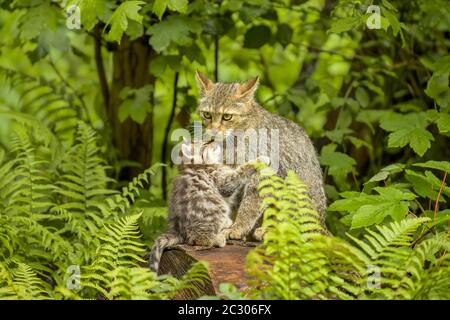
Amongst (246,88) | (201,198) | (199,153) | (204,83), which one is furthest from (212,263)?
(204,83)

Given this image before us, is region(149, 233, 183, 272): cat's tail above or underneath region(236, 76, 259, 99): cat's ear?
underneath

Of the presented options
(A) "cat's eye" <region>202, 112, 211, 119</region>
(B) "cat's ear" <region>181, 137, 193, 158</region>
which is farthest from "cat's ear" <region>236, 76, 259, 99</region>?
(B) "cat's ear" <region>181, 137, 193, 158</region>

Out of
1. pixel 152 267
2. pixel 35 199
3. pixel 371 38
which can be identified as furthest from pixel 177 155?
pixel 371 38

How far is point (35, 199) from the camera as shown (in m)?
7.08

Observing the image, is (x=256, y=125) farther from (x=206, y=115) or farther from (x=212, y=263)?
(x=212, y=263)

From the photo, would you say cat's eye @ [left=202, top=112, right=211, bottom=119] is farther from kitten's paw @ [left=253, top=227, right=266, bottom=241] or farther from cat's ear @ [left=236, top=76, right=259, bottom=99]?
kitten's paw @ [left=253, top=227, right=266, bottom=241]

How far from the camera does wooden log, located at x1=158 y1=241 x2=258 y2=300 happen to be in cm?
449

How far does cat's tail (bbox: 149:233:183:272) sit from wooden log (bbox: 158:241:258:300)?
0.07 meters

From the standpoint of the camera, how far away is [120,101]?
825 cm

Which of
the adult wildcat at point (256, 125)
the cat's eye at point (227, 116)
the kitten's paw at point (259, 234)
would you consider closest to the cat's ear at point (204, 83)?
the adult wildcat at point (256, 125)

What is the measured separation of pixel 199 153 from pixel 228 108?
2.02 ft
